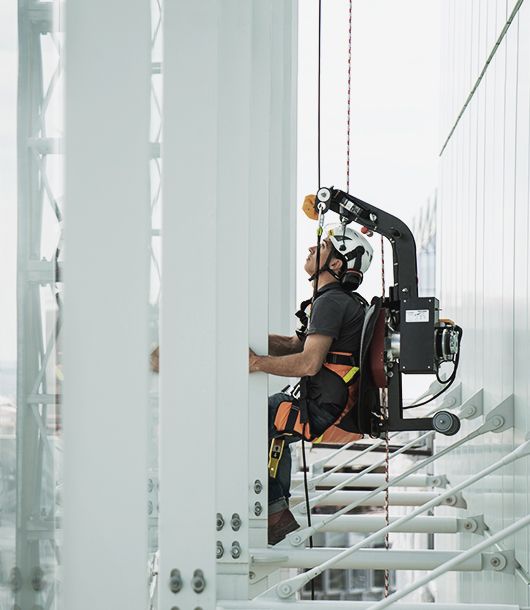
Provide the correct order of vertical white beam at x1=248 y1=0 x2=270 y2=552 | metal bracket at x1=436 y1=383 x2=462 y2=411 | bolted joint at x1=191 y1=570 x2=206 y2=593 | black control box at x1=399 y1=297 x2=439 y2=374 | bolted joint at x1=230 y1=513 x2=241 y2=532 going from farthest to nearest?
metal bracket at x1=436 y1=383 x2=462 y2=411 < black control box at x1=399 y1=297 x2=439 y2=374 < vertical white beam at x1=248 y1=0 x2=270 y2=552 < bolted joint at x1=230 y1=513 x2=241 y2=532 < bolted joint at x1=191 y1=570 x2=206 y2=593

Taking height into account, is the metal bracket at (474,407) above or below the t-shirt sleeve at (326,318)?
below

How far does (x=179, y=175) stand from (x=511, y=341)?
3.62 m

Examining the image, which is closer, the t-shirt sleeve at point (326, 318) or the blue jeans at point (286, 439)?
the t-shirt sleeve at point (326, 318)

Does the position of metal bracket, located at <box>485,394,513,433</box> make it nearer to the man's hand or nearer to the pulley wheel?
the pulley wheel

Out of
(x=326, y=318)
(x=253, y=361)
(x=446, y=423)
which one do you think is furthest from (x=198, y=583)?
(x=326, y=318)

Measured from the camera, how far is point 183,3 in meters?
3.46

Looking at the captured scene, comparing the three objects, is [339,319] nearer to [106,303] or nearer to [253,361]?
[253,361]

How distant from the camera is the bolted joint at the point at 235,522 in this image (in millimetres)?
5582

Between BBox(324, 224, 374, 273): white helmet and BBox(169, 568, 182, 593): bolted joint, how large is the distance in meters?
3.46

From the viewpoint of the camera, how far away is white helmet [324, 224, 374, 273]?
700 cm

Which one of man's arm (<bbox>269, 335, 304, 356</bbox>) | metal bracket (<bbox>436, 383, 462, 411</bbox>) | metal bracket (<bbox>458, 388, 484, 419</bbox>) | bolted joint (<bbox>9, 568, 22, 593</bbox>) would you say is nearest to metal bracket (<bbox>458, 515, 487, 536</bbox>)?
metal bracket (<bbox>458, 388, 484, 419</bbox>)

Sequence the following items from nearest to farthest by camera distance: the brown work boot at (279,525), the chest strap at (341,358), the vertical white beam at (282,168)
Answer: the chest strap at (341,358) → the brown work boot at (279,525) → the vertical white beam at (282,168)

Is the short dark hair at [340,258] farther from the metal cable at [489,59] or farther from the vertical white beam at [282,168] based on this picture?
the metal cable at [489,59]

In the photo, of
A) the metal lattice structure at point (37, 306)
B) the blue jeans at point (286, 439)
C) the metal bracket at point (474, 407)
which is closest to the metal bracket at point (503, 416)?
the blue jeans at point (286, 439)
